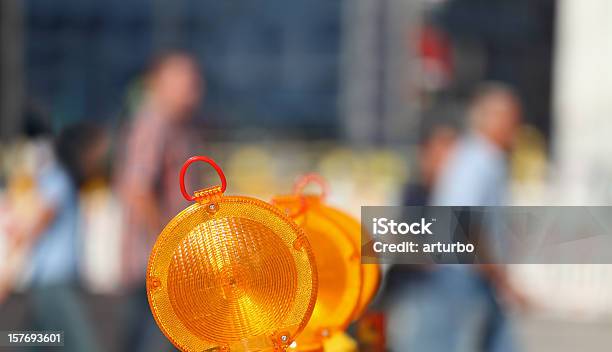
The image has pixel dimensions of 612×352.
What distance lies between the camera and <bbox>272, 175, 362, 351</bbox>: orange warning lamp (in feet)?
4.00

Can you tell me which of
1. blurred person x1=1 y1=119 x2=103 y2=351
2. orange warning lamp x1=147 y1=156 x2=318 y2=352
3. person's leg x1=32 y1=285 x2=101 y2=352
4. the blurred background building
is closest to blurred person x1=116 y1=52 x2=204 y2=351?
blurred person x1=1 y1=119 x2=103 y2=351

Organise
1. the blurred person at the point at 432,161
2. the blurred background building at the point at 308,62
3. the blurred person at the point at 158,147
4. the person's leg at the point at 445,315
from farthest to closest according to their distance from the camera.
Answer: the blurred background building at the point at 308,62 < the blurred person at the point at 432,161 < the blurred person at the point at 158,147 < the person's leg at the point at 445,315

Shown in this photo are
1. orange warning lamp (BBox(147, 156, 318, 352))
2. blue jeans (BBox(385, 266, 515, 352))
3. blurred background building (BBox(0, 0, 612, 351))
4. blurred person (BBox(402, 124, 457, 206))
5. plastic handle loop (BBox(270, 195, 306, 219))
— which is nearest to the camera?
orange warning lamp (BBox(147, 156, 318, 352))

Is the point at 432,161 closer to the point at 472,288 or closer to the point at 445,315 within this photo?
the point at 445,315

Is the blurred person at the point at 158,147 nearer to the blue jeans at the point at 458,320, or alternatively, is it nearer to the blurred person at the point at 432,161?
the blue jeans at the point at 458,320

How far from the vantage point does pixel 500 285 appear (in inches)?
78.7

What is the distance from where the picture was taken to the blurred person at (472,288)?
259 cm

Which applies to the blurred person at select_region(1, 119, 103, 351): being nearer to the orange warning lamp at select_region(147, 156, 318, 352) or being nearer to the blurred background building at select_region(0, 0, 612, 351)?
the orange warning lamp at select_region(147, 156, 318, 352)

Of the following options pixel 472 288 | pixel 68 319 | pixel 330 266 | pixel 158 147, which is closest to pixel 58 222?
pixel 158 147

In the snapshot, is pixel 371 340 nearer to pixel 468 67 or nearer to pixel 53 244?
pixel 53 244

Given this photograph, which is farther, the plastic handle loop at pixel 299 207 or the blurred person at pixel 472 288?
the blurred person at pixel 472 288

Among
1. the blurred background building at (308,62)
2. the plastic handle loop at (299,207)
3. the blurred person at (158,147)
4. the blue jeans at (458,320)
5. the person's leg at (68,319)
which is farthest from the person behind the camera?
the blurred background building at (308,62)

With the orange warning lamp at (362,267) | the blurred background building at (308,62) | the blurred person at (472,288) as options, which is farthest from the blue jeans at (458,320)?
the blurred background building at (308,62)

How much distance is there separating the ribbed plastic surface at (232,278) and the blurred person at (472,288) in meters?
0.94
